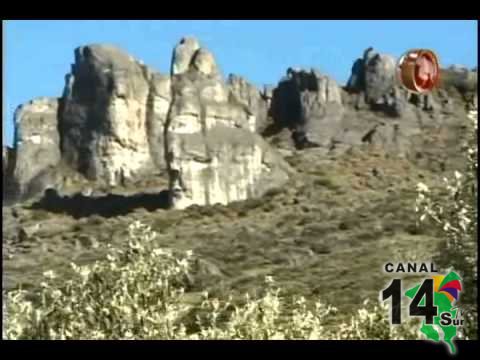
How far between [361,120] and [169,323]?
89688 mm

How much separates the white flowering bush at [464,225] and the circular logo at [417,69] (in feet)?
4.93

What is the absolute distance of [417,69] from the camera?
16.0m

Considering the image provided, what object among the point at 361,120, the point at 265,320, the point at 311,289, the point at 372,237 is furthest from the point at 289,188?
the point at 265,320

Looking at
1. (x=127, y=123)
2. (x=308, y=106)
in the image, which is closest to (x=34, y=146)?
(x=127, y=123)

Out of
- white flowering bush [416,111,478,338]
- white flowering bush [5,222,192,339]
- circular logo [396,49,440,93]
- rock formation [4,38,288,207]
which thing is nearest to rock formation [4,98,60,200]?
rock formation [4,38,288,207]

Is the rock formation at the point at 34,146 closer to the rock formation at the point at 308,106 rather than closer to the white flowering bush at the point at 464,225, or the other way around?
the rock formation at the point at 308,106

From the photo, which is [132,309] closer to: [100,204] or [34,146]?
[100,204]

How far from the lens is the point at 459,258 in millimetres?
14391

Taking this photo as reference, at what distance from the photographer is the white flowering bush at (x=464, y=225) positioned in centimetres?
1422

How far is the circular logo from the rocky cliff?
70900mm

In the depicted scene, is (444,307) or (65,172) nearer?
(444,307)

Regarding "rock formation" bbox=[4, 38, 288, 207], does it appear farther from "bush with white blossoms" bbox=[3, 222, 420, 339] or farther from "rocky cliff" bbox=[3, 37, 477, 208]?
"bush with white blossoms" bbox=[3, 222, 420, 339]

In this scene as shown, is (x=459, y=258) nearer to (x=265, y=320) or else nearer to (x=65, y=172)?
(x=265, y=320)

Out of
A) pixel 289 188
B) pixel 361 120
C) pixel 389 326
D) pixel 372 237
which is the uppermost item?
Answer: pixel 361 120
